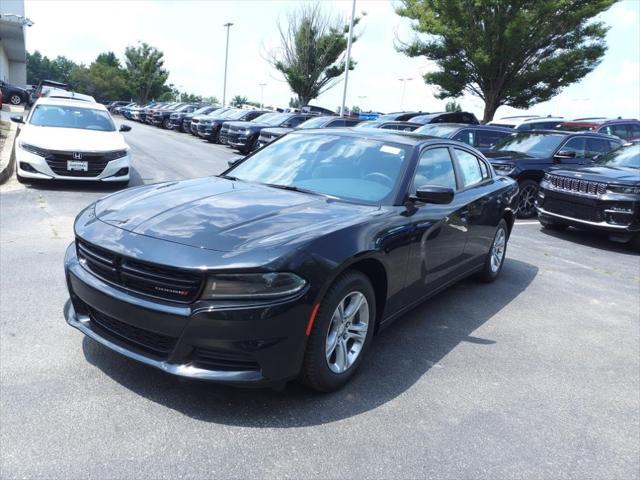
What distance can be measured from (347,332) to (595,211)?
258 inches

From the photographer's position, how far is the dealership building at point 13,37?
3500cm

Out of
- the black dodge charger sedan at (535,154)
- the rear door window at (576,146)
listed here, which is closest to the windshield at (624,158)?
the black dodge charger sedan at (535,154)

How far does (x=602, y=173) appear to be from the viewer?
8492 millimetres

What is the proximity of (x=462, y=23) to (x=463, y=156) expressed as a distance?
60.8ft

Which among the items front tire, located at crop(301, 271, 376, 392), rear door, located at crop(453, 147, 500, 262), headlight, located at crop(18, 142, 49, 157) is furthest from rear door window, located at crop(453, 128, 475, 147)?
front tire, located at crop(301, 271, 376, 392)

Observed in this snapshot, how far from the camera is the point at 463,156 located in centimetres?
520

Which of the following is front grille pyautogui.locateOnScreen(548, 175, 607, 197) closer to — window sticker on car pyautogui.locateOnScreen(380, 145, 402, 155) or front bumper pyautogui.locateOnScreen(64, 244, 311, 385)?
window sticker on car pyautogui.locateOnScreen(380, 145, 402, 155)

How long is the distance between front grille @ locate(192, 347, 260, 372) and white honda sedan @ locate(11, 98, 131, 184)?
7154mm

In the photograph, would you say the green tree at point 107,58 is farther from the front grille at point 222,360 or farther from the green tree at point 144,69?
the front grille at point 222,360

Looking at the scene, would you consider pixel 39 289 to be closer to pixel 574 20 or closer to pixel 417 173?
pixel 417 173

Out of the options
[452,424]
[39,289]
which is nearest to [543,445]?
[452,424]

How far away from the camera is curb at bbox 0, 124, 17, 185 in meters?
9.31

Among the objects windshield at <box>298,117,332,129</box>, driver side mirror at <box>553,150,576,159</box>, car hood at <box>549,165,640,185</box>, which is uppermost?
windshield at <box>298,117,332,129</box>

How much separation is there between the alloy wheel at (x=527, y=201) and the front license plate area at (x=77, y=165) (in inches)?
313
